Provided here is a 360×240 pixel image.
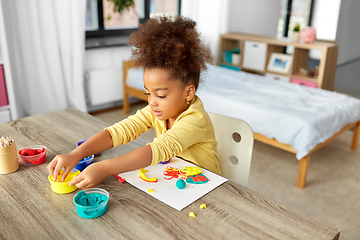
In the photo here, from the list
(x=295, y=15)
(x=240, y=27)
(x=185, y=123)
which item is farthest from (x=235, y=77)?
(x=185, y=123)

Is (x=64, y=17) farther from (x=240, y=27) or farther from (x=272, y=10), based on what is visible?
(x=272, y=10)

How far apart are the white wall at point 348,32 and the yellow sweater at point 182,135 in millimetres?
2457

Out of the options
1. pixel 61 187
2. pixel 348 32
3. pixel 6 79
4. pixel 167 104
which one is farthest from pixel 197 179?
pixel 348 32

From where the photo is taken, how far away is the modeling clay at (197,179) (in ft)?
3.02

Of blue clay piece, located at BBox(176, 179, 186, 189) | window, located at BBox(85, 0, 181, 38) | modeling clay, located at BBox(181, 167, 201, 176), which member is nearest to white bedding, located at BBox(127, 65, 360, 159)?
modeling clay, located at BBox(181, 167, 201, 176)

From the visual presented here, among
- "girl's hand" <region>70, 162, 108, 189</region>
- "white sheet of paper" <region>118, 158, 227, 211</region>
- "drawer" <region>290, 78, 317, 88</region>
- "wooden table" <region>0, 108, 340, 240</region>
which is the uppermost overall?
"girl's hand" <region>70, 162, 108, 189</region>

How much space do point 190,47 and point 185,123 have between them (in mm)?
243

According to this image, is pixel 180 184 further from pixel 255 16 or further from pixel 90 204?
pixel 255 16

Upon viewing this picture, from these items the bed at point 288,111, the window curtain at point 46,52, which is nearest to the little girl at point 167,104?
the bed at point 288,111

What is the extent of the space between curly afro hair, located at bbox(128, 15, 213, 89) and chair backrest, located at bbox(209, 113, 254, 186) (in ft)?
0.90

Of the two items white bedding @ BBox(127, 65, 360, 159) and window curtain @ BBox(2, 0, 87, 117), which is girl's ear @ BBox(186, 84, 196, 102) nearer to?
white bedding @ BBox(127, 65, 360, 159)

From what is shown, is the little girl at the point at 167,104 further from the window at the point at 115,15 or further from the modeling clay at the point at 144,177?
the window at the point at 115,15

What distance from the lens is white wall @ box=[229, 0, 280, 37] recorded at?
13.2 ft

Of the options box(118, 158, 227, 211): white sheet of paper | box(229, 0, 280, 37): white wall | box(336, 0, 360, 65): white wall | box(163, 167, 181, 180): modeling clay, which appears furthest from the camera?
box(229, 0, 280, 37): white wall
